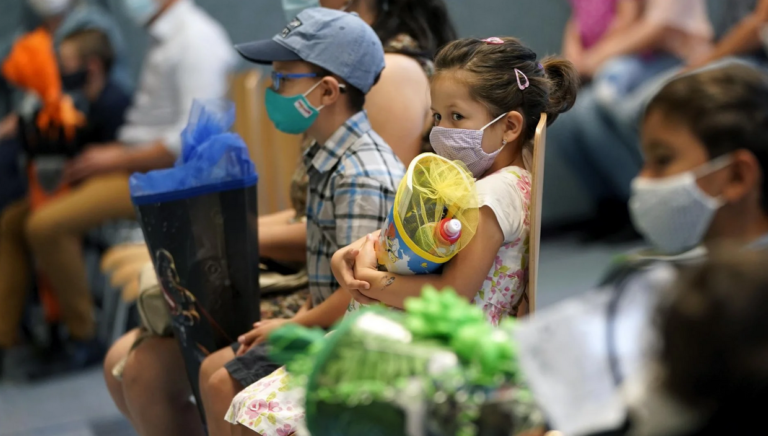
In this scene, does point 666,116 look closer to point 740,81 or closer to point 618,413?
point 740,81

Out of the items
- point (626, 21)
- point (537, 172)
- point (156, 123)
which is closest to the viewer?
point (537, 172)

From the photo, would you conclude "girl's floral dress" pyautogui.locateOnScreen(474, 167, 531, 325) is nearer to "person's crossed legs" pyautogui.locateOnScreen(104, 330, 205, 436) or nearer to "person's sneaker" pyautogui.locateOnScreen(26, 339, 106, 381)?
"person's crossed legs" pyautogui.locateOnScreen(104, 330, 205, 436)

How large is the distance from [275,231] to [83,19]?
7.38ft

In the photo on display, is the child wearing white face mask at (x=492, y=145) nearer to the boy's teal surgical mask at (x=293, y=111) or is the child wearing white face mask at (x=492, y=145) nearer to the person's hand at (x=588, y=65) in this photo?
the boy's teal surgical mask at (x=293, y=111)

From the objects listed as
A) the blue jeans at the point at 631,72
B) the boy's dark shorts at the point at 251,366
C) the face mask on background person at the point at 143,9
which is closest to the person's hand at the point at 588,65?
the blue jeans at the point at 631,72

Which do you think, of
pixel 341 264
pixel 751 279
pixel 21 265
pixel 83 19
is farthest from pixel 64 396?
pixel 751 279

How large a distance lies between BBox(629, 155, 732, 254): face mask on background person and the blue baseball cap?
755mm

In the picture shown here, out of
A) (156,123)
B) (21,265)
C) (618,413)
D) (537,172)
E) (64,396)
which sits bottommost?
(64,396)

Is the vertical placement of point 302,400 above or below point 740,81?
below

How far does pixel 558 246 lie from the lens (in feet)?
16.4

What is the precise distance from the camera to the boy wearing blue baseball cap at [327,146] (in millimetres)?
1940

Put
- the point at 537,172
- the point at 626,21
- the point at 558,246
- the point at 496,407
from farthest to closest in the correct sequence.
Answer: the point at 558,246 → the point at 626,21 → the point at 537,172 → the point at 496,407

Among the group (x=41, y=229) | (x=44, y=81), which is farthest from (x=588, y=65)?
(x=41, y=229)

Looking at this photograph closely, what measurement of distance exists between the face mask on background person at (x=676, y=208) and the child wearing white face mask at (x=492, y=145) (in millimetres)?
242
